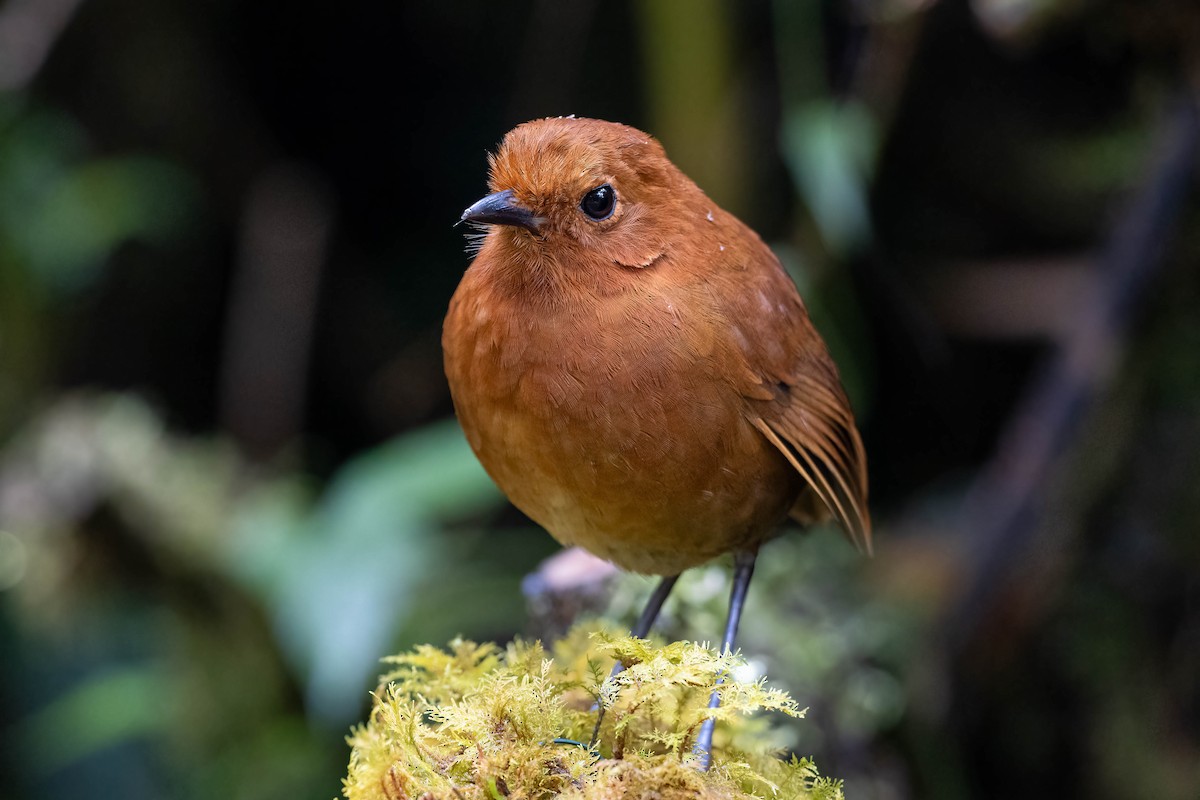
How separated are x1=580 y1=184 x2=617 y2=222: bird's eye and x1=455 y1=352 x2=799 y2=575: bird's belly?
32 cm

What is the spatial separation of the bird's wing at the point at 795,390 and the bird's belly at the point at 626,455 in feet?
0.22

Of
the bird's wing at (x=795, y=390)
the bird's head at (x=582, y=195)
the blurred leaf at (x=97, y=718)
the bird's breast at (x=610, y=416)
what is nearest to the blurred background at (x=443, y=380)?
the blurred leaf at (x=97, y=718)

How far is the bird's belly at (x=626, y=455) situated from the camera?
2.13m

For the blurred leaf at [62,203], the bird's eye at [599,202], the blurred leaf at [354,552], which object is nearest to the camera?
the bird's eye at [599,202]

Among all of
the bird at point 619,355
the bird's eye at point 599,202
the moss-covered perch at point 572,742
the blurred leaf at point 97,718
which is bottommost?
the moss-covered perch at point 572,742

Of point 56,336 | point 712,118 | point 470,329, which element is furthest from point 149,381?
point 470,329

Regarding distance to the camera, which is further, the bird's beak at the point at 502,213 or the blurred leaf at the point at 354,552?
the blurred leaf at the point at 354,552

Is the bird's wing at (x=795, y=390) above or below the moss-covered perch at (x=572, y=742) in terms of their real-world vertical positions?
above

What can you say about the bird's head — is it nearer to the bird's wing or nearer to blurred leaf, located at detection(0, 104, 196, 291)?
the bird's wing

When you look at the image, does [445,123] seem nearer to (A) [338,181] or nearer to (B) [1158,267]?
(A) [338,181]

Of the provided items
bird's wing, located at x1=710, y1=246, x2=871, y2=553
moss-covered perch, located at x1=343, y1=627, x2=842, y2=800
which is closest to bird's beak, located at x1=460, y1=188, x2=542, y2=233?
bird's wing, located at x1=710, y1=246, x2=871, y2=553

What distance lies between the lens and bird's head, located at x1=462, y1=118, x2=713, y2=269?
84.7 inches

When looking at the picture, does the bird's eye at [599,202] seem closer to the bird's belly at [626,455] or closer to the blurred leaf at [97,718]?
the bird's belly at [626,455]

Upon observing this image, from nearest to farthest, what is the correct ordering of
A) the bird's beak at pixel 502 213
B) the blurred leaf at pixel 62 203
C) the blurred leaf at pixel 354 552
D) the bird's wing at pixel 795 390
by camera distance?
the bird's beak at pixel 502 213 < the bird's wing at pixel 795 390 < the blurred leaf at pixel 354 552 < the blurred leaf at pixel 62 203
